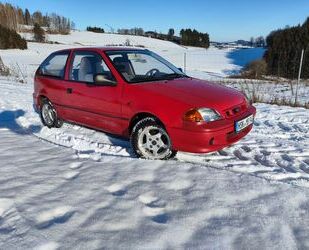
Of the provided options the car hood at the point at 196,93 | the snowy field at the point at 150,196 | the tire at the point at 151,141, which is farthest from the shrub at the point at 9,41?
the tire at the point at 151,141

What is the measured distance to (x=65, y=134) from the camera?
6387 mm

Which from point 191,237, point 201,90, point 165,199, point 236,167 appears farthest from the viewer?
point 201,90

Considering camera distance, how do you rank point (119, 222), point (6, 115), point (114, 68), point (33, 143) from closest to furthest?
point (119, 222) → point (114, 68) → point (33, 143) → point (6, 115)

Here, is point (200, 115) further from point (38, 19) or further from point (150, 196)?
point (38, 19)

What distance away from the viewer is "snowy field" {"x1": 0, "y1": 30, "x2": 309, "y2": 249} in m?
3.06

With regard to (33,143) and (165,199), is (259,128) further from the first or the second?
(33,143)

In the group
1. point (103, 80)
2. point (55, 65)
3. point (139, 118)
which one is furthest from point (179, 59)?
point (139, 118)

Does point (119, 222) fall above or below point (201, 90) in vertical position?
below

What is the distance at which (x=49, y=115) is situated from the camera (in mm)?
6902

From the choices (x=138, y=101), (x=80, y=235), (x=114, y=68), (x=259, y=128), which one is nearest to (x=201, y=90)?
(x=138, y=101)

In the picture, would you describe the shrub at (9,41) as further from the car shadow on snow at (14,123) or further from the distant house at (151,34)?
the distant house at (151,34)

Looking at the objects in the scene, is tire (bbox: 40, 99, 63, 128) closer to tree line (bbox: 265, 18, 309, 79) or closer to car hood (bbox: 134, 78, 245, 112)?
car hood (bbox: 134, 78, 245, 112)

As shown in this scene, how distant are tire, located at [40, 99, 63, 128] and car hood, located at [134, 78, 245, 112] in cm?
244

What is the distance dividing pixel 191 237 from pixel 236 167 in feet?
5.85
